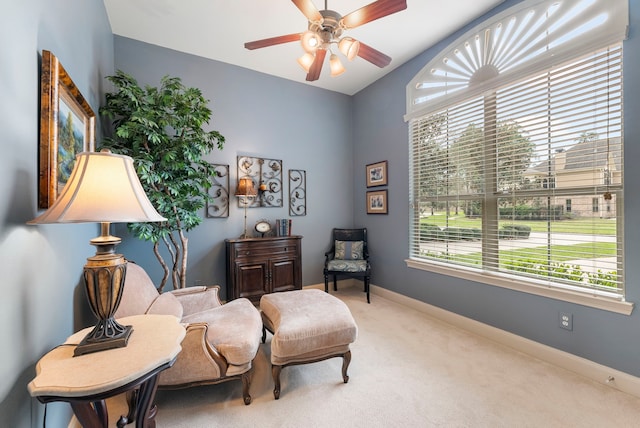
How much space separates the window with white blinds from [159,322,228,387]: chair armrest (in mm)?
2536

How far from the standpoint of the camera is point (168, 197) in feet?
8.25

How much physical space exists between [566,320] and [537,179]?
3.77 feet

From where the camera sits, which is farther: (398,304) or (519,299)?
(398,304)

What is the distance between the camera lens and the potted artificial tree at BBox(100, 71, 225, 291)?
2.29 meters

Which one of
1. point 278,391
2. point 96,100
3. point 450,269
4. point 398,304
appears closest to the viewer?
point 278,391

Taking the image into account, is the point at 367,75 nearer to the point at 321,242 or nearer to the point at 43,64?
the point at 321,242

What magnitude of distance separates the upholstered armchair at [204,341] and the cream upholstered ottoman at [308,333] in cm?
16

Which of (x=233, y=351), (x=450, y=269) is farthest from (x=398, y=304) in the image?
(x=233, y=351)

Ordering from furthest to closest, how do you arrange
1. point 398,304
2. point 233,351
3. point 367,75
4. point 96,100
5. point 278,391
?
point 367,75
point 398,304
point 96,100
point 278,391
point 233,351

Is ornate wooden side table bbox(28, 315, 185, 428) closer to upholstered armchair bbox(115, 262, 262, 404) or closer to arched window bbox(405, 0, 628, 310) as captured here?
upholstered armchair bbox(115, 262, 262, 404)

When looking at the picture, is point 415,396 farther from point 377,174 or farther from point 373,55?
point 377,174

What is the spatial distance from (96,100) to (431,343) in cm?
366

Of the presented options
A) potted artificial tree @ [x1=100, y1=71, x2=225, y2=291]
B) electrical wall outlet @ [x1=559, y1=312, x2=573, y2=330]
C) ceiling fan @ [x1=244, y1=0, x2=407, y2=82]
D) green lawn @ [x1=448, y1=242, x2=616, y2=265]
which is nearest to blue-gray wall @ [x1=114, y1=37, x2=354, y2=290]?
potted artificial tree @ [x1=100, y1=71, x2=225, y2=291]

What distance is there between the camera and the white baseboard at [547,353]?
1.79m
